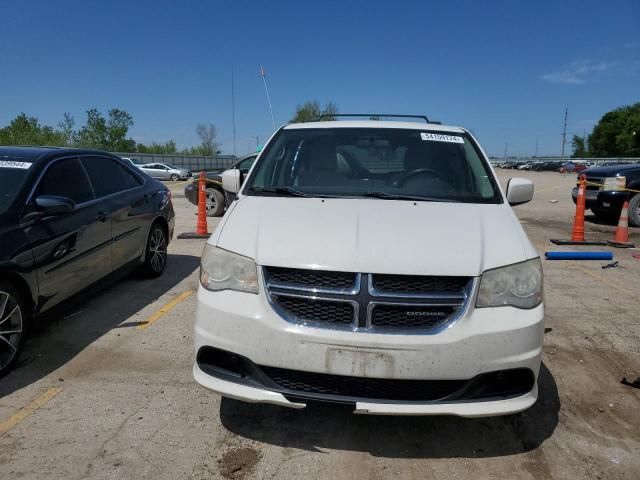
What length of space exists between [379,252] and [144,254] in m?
3.95

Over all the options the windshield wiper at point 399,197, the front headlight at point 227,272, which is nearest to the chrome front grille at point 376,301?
the front headlight at point 227,272

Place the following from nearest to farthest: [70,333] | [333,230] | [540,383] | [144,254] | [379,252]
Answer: [379,252] → [333,230] → [540,383] → [70,333] → [144,254]

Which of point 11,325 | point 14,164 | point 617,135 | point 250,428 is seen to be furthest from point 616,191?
point 617,135

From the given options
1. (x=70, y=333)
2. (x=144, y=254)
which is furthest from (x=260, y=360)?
(x=144, y=254)

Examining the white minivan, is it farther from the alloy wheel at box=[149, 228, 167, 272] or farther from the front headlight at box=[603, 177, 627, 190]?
the front headlight at box=[603, 177, 627, 190]

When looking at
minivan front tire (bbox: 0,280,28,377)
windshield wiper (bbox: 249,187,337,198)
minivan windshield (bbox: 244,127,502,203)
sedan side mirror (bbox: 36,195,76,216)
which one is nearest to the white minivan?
windshield wiper (bbox: 249,187,337,198)

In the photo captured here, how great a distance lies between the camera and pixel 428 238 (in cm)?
263

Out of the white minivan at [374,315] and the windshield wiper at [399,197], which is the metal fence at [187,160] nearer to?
the windshield wiper at [399,197]

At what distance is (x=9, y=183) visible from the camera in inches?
152

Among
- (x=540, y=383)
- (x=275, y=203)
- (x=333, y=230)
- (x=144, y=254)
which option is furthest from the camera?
(x=144, y=254)

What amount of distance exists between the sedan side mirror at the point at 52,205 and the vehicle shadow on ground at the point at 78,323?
780 mm

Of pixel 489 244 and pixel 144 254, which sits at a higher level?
pixel 489 244

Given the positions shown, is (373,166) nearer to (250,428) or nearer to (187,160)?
(250,428)

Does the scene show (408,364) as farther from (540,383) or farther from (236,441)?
(540,383)
